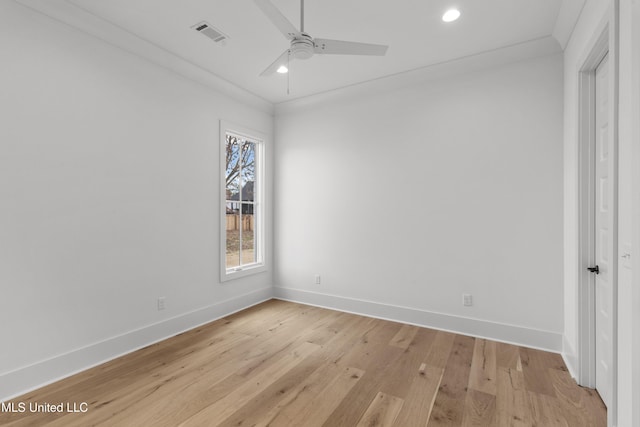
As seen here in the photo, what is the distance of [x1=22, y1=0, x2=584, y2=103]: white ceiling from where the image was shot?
7.52 feet

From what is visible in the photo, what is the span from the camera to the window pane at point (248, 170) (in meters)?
4.21

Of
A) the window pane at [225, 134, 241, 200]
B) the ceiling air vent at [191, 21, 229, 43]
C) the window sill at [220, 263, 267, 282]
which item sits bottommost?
the window sill at [220, 263, 267, 282]

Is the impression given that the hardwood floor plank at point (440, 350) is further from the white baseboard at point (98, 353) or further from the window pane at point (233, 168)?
the window pane at point (233, 168)

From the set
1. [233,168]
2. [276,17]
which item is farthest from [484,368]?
[233,168]

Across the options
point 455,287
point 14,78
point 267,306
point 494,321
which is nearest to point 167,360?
point 267,306

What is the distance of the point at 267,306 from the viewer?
4.11m

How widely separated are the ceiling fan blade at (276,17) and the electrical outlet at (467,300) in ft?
9.55

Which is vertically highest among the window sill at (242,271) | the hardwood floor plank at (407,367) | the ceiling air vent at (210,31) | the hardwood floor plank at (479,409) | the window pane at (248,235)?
the ceiling air vent at (210,31)

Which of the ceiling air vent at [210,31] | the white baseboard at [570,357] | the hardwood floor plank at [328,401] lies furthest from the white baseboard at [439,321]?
the ceiling air vent at [210,31]

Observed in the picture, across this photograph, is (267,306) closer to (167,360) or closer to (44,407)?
(167,360)

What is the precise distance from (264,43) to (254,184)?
2.00 meters

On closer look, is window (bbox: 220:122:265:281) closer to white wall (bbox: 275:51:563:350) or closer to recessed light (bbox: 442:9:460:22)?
white wall (bbox: 275:51:563:350)

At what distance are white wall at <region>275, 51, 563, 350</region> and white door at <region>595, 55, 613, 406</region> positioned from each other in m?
0.65

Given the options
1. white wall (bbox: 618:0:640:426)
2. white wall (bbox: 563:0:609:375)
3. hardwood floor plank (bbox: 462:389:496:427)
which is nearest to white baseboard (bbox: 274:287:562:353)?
white wall (bbox: 563:0:609:375)
